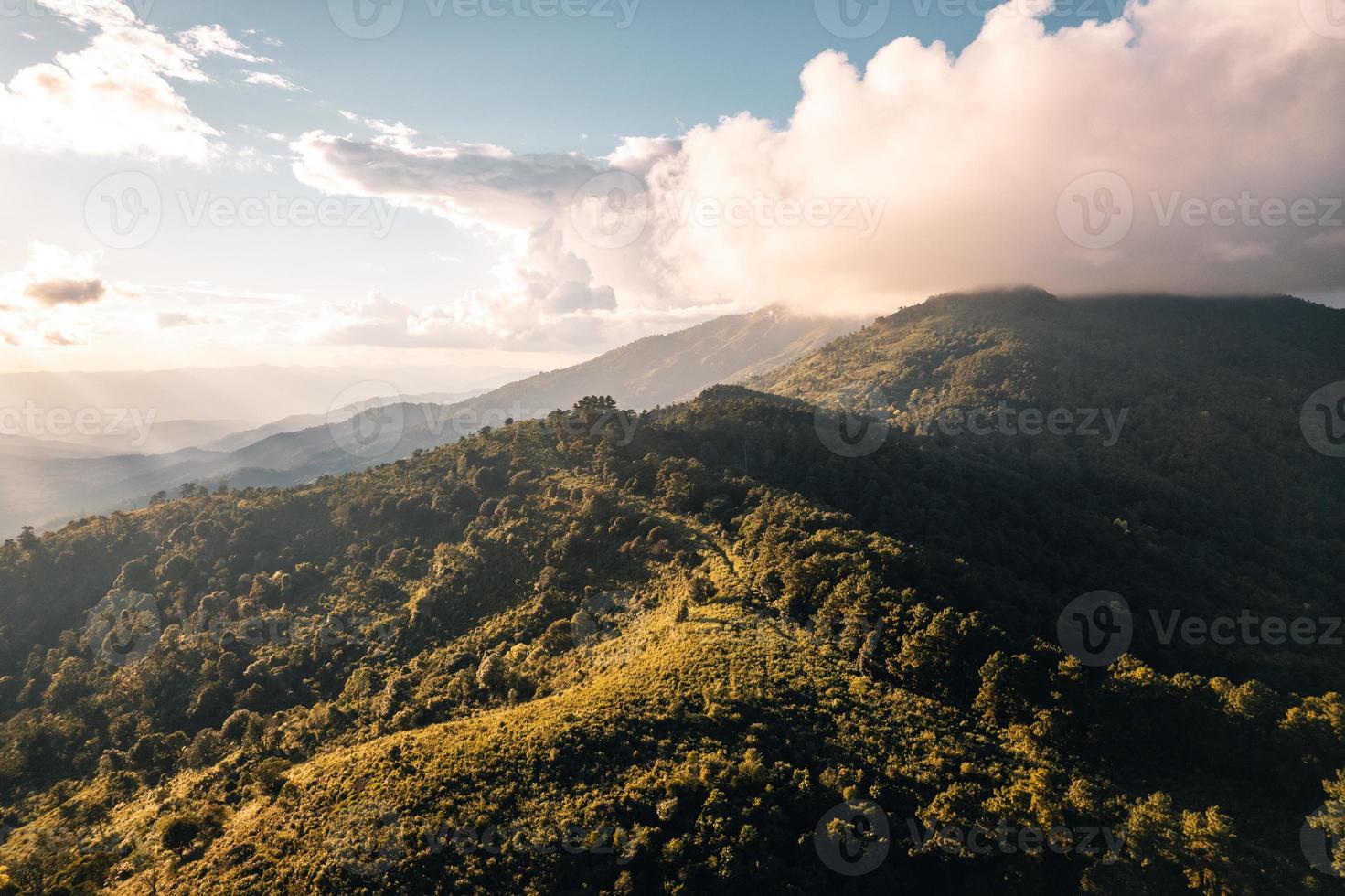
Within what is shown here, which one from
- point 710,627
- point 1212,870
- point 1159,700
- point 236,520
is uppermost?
point 236,520

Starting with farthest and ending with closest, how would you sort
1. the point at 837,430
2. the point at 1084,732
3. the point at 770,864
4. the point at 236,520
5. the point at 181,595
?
the point at 837,430 < the point at 236,520 < the point at 181,595 < the point at 1084,732 < the point at 770,864

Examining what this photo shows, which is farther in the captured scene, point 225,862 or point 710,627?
point 710,627

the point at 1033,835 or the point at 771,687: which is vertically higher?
the point at 771,687

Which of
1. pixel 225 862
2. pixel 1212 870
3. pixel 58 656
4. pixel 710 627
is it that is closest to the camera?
pixel 1212 870

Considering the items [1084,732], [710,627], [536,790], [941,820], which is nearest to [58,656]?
[536,790]

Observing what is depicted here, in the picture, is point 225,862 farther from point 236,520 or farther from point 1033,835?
point 236,520

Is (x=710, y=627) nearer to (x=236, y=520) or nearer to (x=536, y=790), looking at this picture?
(x=536, y=790)
